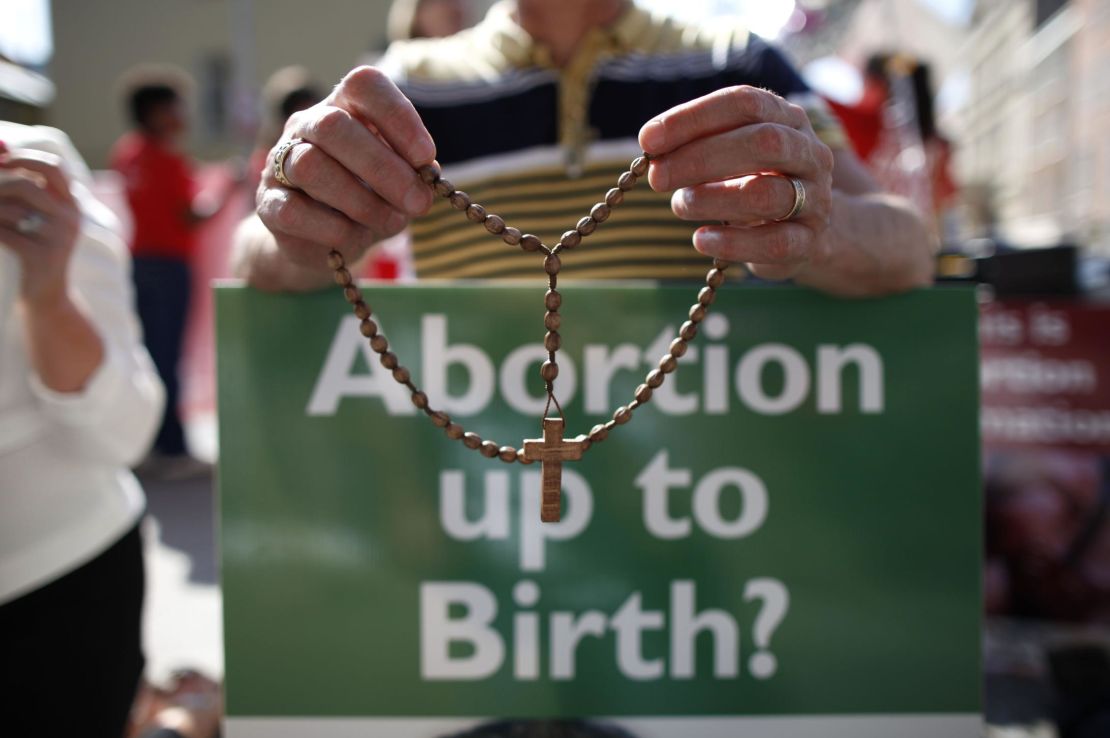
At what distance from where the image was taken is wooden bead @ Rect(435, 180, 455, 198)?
757mm

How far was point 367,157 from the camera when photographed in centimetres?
77

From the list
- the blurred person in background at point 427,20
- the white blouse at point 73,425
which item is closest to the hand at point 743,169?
the white blouse at point 73,425

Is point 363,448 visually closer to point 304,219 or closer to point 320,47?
point 304,219

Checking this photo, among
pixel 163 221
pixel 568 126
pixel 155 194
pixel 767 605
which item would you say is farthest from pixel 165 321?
pixel 767 605

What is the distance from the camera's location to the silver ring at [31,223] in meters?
1.03

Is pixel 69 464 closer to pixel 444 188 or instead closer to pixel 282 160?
pixel 282 160

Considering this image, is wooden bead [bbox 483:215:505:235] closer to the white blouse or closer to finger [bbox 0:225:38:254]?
finger [bbox 0:225:38:254]

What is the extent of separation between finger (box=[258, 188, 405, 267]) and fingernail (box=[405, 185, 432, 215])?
0.20 feet

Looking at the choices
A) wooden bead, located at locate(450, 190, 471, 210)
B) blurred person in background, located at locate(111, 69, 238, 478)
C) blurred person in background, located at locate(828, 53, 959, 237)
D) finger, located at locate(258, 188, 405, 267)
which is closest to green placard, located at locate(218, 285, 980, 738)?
finger, located at locate(258, 188, 405, 267)

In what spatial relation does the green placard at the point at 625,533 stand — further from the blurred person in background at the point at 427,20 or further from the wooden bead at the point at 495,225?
the blurred person in background at the point at 427,20

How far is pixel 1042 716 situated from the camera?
2.17 metres

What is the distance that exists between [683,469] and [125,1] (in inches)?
796

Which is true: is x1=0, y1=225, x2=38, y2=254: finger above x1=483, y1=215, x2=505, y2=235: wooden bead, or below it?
above

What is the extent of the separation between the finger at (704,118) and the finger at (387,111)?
186 mm
